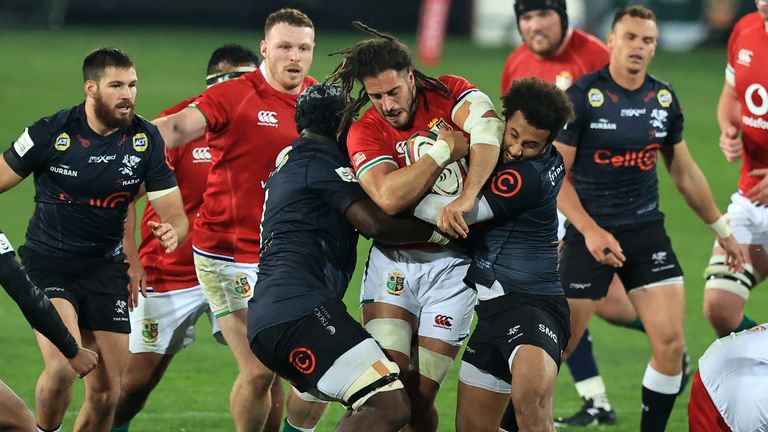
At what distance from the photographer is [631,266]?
798cm

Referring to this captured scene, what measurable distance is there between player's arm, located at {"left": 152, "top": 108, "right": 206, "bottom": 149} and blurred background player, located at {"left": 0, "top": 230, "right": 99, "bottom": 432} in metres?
1.69

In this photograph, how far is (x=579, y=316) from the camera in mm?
7973

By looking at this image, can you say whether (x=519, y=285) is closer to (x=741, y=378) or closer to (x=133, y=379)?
(x=741, y=378)

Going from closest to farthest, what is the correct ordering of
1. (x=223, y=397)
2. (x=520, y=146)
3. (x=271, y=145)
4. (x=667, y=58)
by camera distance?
(x=520, y=146), (x=271, y=145), (x=223, y=397), (x=667, y=58)

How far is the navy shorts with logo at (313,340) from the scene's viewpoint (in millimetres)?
5852

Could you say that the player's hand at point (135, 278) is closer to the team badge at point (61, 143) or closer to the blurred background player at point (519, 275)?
the team badge at point (61, 143)

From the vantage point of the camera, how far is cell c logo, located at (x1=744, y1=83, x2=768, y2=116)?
8773 mm

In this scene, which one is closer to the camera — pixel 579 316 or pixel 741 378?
pixel 741 378

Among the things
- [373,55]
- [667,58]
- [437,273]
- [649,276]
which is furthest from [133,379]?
[667,58]

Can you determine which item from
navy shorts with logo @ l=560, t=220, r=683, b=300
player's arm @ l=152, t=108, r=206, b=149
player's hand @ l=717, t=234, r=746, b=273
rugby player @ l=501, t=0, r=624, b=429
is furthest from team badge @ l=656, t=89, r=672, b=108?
player's arm @ l=152, t=108, r=206, b=149

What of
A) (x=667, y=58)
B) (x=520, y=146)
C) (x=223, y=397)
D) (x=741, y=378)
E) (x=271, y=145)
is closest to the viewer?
(x=741, y=378)

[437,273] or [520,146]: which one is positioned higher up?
[520,146]

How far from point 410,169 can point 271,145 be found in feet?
5.74

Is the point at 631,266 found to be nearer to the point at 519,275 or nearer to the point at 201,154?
the point at 519,275
